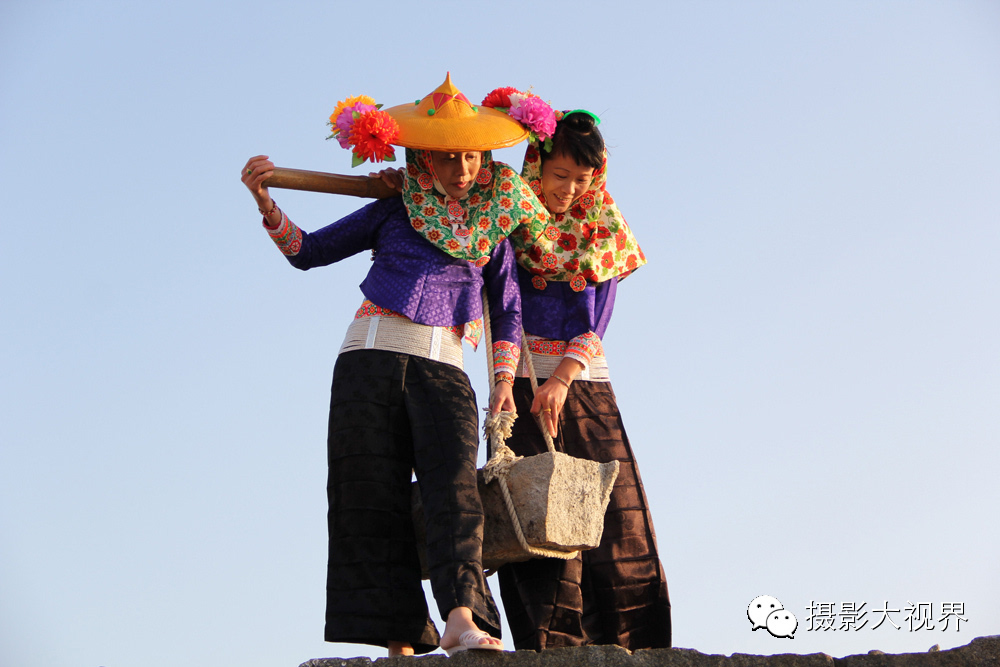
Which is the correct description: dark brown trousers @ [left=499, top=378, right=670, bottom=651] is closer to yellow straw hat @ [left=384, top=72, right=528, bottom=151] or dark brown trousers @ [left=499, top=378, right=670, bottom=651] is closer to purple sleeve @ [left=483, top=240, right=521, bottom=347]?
purple sleeve @ [left=483, top=240, right=521, bottom=347]

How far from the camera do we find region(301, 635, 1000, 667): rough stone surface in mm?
3432

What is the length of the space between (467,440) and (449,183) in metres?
1.02

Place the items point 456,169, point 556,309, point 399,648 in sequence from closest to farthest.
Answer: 1. point 399,648
2. point 456,169
3. point 556,309

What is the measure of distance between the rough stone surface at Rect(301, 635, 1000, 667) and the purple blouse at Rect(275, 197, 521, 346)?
132 centimetres

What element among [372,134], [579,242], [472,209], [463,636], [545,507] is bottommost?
[463,636]

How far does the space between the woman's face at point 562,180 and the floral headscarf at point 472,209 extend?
27cm

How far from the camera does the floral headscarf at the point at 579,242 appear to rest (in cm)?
475

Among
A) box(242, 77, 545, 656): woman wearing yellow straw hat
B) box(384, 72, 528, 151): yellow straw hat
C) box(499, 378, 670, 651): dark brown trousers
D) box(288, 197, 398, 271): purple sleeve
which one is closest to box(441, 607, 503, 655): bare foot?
box(242, 77, 545, 656): woman wearing yellow straw hat

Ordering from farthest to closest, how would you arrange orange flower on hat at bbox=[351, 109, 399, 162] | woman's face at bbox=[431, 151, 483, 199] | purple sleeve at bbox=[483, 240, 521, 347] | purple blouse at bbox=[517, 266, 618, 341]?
purple blouse at bbox=[517, 266, 618, 341] < purple sleeve at bbox=[483, 240, 521, 347] < woman's face at bbox=[431, 151, 483, 199] < orange flower on hat at bbox=[351, 109, 399, 162]

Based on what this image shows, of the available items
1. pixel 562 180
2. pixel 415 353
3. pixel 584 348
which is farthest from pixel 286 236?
pixel 584 348

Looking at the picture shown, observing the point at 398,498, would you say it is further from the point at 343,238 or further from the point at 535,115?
the point at 535,115

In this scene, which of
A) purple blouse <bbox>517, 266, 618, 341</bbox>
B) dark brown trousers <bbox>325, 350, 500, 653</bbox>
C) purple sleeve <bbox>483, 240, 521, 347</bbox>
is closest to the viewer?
dark brown trousers <bbox>325, 350, 500, 653</bbox>

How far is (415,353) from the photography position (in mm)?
4184

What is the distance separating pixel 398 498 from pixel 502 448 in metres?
0.46
